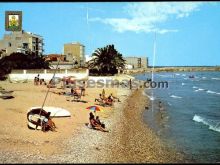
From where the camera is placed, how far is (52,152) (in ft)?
47.1

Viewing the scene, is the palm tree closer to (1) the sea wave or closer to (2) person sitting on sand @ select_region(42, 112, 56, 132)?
(1) the sea wave

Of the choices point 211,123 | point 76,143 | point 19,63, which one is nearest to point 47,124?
point 76,143

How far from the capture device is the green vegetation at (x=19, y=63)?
53.4 m

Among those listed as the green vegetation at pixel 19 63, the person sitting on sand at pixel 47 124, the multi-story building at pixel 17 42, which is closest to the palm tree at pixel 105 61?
the green vegetation at pixel 19 63

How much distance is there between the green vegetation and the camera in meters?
53.4

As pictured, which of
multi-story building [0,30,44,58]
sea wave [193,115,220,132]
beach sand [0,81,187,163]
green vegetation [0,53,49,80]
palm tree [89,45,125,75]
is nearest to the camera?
beach sand [0,81,187,163]

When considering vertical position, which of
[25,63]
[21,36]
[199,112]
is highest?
[21,36]

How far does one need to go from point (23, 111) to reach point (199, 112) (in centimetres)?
1959

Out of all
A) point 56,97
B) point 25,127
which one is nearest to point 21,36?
point 56,97

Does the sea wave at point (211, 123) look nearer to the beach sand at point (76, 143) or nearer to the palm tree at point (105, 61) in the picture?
the beach sand at point (76, 143)

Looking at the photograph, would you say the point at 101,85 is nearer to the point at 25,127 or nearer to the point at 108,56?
the point at 108,56

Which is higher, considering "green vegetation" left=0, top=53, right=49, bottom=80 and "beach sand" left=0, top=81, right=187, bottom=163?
"green vegetation" left=0, top=53, right=49, bottom=80

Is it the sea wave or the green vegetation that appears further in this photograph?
the green vegetation

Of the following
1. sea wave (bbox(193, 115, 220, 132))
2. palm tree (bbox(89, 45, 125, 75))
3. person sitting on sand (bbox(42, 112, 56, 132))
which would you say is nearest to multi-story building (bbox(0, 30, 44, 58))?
palm tree (bbox(89, 45, 125, 75))
